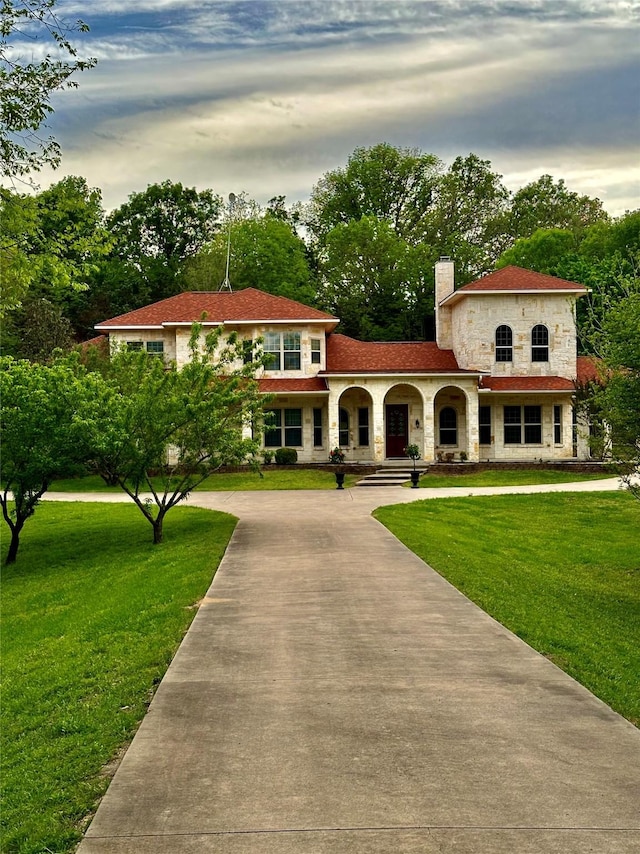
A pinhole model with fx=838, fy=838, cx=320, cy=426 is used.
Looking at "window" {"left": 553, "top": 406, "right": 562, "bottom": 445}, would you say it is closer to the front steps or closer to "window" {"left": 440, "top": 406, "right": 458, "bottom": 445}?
"window" {"left": 440, "top": 406, "right": 458, "bottom": 445}

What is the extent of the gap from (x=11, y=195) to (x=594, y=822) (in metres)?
A: 10.0

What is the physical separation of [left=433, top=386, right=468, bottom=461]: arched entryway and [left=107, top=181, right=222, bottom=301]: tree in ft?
98.4

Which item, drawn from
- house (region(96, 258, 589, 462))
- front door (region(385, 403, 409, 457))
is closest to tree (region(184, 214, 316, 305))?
house (region(96, 258, 589, 462))

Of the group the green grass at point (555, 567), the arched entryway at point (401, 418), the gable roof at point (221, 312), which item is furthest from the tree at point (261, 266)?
the green grass at point (555, 567)

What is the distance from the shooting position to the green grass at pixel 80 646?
18.5 ft

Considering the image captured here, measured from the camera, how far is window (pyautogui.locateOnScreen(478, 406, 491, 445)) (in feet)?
120

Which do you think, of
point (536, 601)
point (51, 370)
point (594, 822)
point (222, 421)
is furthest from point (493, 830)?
point (51, 370)

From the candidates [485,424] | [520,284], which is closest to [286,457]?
[485,424]

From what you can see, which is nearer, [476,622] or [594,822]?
[594,822]

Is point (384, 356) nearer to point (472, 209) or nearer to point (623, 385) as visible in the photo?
point (623, 385)

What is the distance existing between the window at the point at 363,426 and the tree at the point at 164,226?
28.2 m

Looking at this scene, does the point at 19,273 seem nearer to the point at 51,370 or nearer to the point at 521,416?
the point at 51,370

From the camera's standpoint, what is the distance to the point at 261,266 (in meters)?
53.2

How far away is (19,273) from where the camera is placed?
11.1 m
